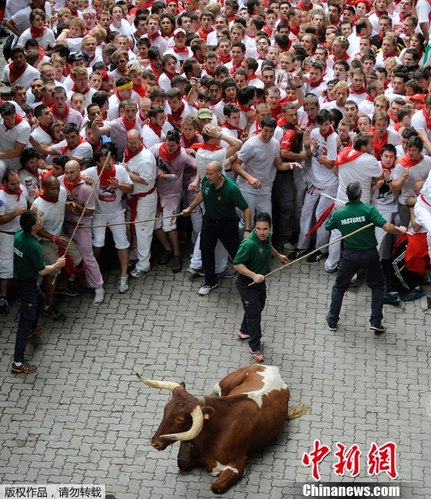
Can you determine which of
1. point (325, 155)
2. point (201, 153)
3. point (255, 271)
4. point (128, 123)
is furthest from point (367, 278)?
point (128, 123)

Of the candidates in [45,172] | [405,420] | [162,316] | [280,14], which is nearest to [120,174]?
[45,172]

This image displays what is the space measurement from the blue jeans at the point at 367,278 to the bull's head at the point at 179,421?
10.4ft

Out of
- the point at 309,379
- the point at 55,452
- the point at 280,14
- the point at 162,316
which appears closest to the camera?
the point at 55,452

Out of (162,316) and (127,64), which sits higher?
(127,64)

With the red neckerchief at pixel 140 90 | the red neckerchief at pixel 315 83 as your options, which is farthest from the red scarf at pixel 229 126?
the red neckerchief at pixel 315 83

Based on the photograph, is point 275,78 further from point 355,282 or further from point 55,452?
point 55,452

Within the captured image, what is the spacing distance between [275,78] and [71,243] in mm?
4558

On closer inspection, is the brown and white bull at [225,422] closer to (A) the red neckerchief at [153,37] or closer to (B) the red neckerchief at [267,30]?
(A) the red neckerchief at [153,37]

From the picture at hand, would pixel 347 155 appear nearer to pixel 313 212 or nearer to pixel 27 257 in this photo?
pixel 313 212

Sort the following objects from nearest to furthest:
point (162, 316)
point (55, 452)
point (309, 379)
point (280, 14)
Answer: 1. point (55, 452)
2. point (309, 379)
3. point (162, 316)
4. point (280, 14)

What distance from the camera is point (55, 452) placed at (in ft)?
36.2

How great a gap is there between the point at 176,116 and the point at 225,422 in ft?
18.1

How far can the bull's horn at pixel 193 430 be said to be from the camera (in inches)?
389

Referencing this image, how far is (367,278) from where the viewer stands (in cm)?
1265
